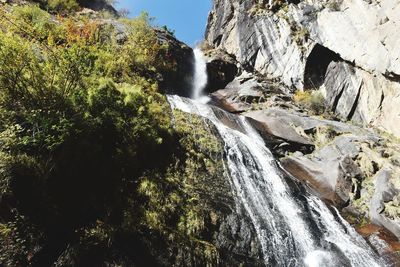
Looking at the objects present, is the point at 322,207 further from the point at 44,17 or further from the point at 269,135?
the point at 44,17

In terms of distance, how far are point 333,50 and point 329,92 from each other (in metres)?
3.25

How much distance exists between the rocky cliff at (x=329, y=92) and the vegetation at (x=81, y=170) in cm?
868

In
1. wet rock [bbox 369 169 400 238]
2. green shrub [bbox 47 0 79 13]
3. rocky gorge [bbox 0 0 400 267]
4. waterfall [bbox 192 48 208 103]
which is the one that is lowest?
wet rock [bbox 369 169 400 238]

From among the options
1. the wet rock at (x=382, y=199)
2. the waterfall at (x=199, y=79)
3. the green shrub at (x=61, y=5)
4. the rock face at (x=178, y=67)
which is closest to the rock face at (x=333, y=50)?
the waterfall at (x=199, y=79)

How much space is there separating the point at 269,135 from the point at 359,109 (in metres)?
8.47

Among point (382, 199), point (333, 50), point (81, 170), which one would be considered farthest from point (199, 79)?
point (81, 170)

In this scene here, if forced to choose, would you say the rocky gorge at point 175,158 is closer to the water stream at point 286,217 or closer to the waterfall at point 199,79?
the water stream at point 286,217

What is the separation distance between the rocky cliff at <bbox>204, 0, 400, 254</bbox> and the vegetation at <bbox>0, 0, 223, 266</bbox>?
868 cm

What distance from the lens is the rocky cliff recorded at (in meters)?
16.7

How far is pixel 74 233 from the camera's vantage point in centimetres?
736

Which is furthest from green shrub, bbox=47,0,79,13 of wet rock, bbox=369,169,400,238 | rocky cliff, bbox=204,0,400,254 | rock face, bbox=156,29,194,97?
wet rock, bbox=369,169,400,238

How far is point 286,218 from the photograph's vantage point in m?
12.2

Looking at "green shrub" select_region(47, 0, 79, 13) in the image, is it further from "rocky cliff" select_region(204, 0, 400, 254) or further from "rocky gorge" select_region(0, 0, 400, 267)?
"rocky cliff" select_region(204, 0, 400, 254)

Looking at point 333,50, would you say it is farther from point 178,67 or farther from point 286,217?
point 286,217
